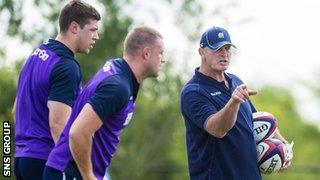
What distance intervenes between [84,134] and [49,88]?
89 cm

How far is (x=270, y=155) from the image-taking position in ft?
24.6

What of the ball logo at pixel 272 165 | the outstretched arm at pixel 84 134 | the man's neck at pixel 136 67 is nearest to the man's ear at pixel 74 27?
the man's neck at pixel 136 67

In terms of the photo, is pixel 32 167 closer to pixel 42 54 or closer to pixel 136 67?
pixel 42 54

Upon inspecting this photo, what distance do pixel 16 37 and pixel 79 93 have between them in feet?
30.1

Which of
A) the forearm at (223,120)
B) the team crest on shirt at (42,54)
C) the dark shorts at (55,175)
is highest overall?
the team crest on shirt at (42,54)

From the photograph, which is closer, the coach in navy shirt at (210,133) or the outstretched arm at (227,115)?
the outstretched arm at (227,115)

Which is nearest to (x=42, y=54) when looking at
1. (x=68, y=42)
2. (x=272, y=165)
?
(x=68, y=42)

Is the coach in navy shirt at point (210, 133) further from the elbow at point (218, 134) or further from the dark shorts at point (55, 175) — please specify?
the dark shorts at point (55, 175)

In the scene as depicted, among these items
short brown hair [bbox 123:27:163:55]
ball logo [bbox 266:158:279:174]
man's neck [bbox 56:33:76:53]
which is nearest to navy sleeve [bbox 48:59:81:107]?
man's neck [bbox 56:33:76:53]

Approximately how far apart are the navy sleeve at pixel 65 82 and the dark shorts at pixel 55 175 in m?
0.57

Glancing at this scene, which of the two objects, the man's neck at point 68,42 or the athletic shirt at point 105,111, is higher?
the man's neck at point 68,42

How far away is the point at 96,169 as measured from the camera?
647 centimetres

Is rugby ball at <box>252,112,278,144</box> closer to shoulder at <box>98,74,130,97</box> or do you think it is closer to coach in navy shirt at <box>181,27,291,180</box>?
coach in navy shirt at <box>181,27,291,180</box>

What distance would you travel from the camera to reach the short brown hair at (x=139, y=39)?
6652 millimetres
